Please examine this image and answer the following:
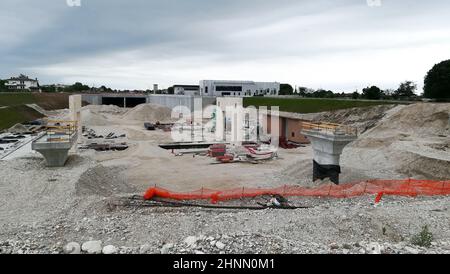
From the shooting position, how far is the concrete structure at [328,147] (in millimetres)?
26080

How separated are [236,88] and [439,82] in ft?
245

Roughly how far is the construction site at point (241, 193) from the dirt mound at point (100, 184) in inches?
5.2

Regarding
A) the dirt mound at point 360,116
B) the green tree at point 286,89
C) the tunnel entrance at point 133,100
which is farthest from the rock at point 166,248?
the green tree at point 286,89

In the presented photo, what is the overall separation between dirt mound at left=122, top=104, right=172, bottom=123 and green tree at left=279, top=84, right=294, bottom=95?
55538 millimetres

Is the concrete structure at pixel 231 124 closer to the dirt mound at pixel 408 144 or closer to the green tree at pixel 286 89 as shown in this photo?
the dirt mound at pixel 408 144

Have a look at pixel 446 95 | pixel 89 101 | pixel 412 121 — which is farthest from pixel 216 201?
pixel 89 101

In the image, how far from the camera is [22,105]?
249 feet

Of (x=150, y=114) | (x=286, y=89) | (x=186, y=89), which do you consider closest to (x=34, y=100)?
(x=150, y=114)

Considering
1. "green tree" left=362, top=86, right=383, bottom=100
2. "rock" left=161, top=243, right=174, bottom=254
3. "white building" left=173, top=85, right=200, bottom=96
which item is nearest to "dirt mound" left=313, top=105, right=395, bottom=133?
"green tree" left=362, top=86, right=383, bottom=100

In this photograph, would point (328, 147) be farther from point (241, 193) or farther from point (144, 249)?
point (144, 249)

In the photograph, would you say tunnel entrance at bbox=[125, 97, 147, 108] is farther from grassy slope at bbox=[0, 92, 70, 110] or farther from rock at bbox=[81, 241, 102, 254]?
rock at bbox=[81, 241, 102, 254]

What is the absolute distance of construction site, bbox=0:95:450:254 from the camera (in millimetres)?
11039

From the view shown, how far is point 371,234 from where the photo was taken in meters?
11.6
